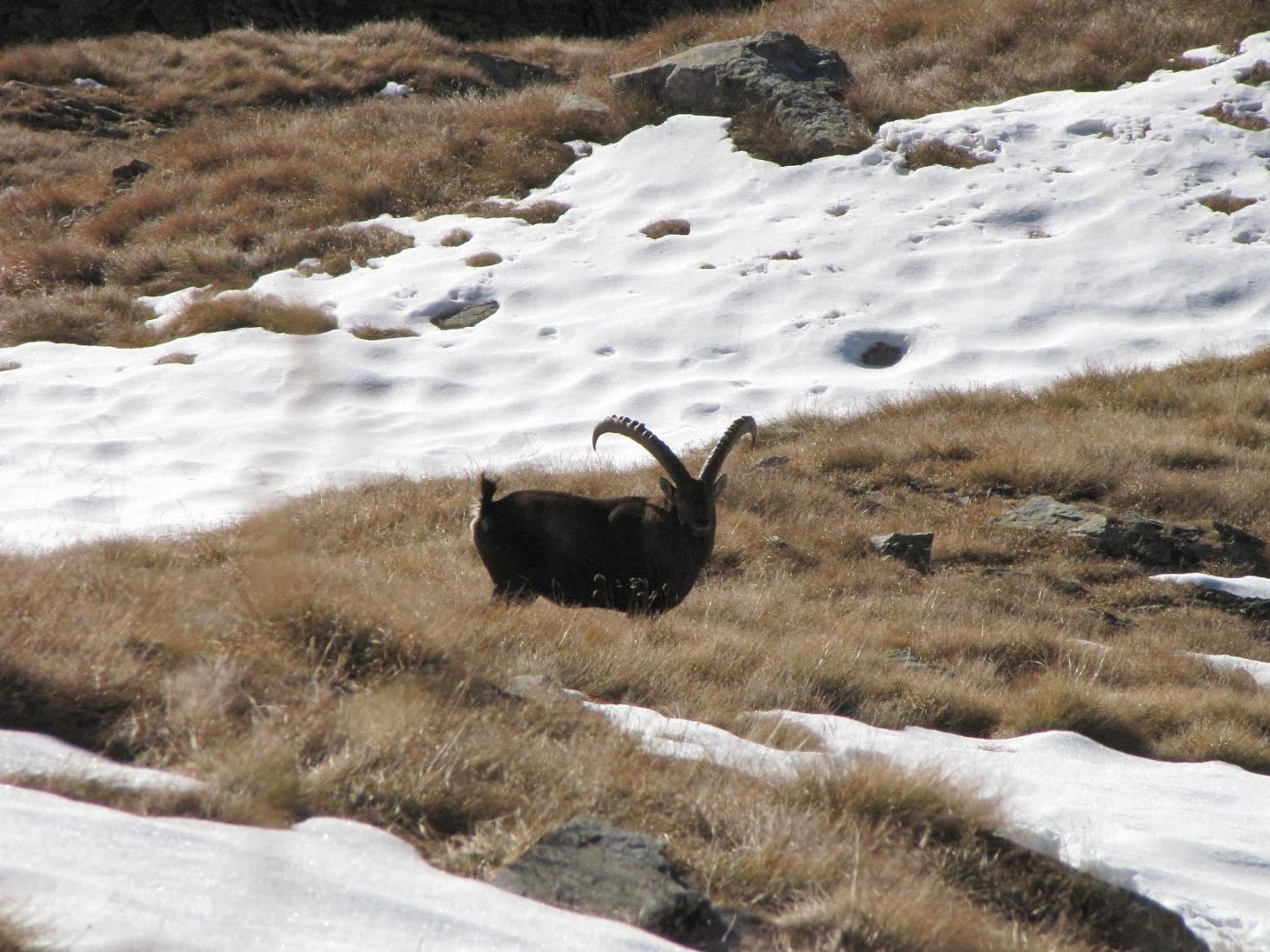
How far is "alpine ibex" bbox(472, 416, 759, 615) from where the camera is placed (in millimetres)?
7258

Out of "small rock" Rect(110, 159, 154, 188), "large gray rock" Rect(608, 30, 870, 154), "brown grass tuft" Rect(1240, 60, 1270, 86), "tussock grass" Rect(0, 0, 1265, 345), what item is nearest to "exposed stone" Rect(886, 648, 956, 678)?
"tussock grass" Rect(0, 0, 1265, 345)

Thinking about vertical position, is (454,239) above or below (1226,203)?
below

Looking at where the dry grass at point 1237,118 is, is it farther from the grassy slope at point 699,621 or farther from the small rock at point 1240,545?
the small rock at point 1240,545

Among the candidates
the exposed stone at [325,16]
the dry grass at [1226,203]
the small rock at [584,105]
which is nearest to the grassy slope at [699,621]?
the small rock at [584,105]

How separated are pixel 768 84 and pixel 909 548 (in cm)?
1148

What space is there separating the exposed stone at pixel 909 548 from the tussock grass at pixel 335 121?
976cm

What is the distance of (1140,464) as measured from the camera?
10.9m

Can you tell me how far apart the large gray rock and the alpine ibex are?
1177 cm

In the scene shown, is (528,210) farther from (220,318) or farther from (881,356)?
(881,356)

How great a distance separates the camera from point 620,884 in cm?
342

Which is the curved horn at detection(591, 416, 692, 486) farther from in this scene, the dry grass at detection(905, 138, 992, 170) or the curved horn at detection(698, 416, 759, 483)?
the dry grass at detection(905, 138, 992, 170)

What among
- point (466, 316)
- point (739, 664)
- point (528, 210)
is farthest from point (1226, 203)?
point (739, 664)

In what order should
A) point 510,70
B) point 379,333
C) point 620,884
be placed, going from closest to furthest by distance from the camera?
point 620,884
point 379,333
point 510,70

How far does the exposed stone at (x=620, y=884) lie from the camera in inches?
130
